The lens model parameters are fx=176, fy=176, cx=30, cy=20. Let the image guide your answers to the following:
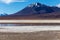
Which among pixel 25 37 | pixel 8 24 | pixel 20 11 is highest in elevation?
pixel 20 11

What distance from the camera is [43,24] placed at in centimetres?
658

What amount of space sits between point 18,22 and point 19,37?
7.65 feet

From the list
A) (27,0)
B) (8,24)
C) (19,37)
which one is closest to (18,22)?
(8,24)

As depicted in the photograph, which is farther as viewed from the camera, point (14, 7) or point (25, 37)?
point (14, 7)

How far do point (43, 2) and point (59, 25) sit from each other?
1.04 metres

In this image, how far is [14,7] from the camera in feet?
22.0

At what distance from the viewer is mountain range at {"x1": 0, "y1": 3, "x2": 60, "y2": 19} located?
21.7ft

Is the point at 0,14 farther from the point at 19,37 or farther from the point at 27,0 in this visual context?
the point at 19,37

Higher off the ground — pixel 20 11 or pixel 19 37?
pixel 20 11

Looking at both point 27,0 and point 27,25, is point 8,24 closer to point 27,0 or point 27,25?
point 27,25

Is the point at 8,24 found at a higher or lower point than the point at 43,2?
lower

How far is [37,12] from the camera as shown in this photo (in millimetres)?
6711

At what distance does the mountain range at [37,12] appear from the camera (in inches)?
261

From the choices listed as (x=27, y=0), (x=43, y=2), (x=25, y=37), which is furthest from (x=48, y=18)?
(x=25, y=37)
